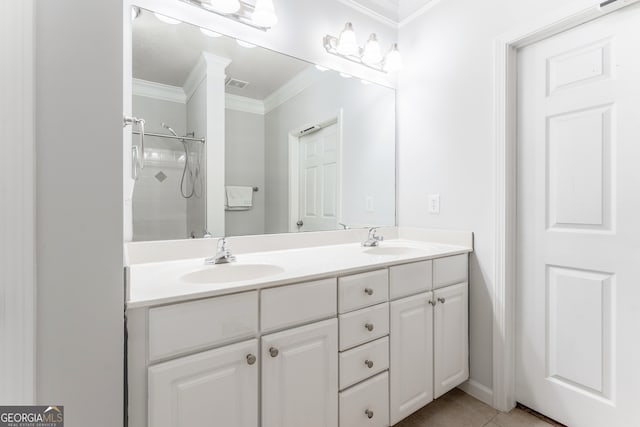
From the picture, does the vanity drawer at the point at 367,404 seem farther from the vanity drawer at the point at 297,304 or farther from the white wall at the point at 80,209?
A: the white wall at the point at 80,209

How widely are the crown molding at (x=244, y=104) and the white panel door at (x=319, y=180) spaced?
301mm

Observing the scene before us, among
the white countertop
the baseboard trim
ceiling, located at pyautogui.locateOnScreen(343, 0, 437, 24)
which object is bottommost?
the baseboard trim

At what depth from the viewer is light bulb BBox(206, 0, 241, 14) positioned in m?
1.34

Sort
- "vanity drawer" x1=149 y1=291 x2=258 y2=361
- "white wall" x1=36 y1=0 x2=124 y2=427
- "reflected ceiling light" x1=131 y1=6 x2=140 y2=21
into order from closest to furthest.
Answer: "white wall" x1=36 y1=0 x2=124 y2=427 < "vanity drawer" x1=149 y1=291 x2=258 y2=361 < "reflected ceiling light" x1=131 y1=6 x2=140 y2=21

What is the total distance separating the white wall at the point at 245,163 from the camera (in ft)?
4.98

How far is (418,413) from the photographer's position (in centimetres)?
151

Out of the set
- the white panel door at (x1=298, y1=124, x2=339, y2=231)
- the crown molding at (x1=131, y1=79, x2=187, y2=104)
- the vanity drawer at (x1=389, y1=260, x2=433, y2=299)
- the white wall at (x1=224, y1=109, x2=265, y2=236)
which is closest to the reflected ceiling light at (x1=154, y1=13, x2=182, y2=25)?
the crown molding at (x1=131, y1=79, x2=187, y2=104)

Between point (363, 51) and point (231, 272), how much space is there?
1.56 meters

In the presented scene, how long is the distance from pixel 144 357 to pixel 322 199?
4.12ft

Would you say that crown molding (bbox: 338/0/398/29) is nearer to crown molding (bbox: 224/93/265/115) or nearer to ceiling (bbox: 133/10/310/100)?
ceiling (bbox: 133/10/310/100)

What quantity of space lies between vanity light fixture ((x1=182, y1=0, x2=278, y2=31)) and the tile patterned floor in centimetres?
208

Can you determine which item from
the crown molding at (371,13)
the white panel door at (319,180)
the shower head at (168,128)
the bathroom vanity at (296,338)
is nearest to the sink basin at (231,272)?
the bathroom vanity at (296,338)

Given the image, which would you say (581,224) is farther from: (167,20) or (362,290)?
(167,20)

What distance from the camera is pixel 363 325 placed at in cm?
120
